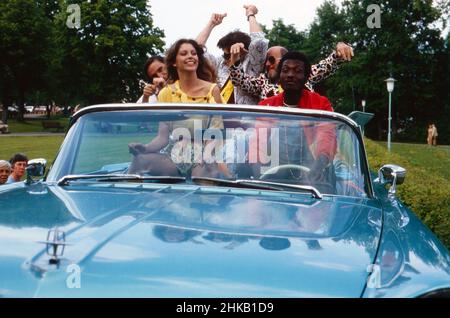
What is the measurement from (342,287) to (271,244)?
320 mm

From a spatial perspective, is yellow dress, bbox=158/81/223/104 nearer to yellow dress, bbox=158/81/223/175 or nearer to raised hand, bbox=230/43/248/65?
raised hand, bbox=230/43/248/65

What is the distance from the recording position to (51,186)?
11.0 feet

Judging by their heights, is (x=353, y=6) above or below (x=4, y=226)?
above

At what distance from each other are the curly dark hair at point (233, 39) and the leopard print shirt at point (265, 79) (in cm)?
51

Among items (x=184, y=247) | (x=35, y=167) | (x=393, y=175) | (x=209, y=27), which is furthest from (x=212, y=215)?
(x=209, y=27)

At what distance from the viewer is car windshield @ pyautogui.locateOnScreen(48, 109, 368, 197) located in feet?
11.4

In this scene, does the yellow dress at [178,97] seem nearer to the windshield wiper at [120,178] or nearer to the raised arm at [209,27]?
the raised arm at [209,27]

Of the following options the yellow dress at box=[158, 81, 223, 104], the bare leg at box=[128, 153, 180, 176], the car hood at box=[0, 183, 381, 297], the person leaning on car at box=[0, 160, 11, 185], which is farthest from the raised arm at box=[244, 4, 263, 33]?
the car hood at box=[0, 183, 381, 297]

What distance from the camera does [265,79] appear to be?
22.5ft

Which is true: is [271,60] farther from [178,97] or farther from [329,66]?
[178,97]

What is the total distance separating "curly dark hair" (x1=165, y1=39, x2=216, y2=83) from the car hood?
9.66ft

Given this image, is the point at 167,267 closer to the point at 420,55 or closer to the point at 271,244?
the point at 271,244

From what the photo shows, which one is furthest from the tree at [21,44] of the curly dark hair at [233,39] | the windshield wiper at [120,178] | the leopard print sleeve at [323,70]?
the windshield wiper at [120,178]
